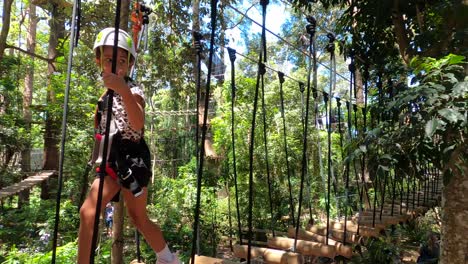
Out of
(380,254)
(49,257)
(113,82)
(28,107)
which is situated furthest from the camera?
(28,107)

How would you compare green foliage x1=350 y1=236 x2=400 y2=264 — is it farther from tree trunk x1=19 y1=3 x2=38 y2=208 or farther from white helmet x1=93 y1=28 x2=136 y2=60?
tree trunk x1=19 y1=3 x2=38 y2=208

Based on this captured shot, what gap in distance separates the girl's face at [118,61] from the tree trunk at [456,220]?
1656 millimetres

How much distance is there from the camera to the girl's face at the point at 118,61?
1025 mm

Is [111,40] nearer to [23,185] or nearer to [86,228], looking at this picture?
[86,228]

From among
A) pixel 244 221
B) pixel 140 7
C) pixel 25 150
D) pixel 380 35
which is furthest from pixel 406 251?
pixel 25 150

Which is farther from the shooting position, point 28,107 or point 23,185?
point 28,107

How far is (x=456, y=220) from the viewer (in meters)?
1.87

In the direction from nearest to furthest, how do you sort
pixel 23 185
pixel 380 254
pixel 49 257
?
pixel 49 257 → pixel 380 254 → pixel 23 185

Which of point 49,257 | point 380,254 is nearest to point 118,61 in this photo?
point 49,257

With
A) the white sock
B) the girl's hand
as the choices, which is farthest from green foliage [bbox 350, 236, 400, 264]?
the girl's hand

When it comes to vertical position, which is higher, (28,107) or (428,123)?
(28,107)

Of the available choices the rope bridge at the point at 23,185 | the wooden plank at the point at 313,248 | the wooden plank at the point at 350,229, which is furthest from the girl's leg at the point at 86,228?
the rope bridge at the point at 23,185

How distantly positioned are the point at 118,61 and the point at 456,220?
1784 mm

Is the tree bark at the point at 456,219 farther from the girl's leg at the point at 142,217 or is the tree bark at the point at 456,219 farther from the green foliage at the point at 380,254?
the green foliage at the point at 380,254
